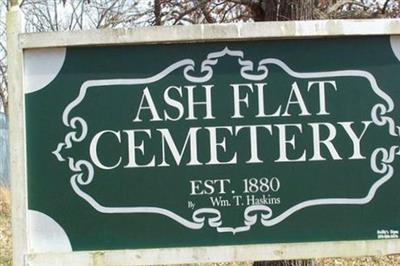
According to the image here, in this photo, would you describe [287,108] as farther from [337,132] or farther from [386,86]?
[386,86]

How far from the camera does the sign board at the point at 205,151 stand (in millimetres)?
3305

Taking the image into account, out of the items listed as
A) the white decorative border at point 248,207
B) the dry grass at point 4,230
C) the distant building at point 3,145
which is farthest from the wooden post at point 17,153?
the distant building at point 3,145

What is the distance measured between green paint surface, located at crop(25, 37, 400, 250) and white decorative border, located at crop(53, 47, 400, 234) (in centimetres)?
1

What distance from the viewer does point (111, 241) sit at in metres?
3.31

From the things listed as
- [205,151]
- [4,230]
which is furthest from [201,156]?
[4,230]

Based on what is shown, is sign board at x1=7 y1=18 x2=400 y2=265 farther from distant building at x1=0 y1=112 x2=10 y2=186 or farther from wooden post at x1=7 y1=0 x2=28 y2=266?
distant building at x1=0 y1=112 x2=10 y2=186

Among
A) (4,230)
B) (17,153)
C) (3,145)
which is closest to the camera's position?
(17,153)

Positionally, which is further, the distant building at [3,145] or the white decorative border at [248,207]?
the distant building at [3,145]

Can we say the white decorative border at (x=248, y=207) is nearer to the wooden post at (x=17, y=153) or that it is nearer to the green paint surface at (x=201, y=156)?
the green paint surface at (x=201, y=156)

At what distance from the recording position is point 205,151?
10.9 feet

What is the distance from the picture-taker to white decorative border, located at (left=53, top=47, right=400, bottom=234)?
3307 millimetres

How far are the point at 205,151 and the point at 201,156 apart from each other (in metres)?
0.03

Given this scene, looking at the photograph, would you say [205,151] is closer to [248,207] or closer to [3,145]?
[248,207]

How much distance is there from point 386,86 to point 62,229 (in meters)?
1.79
